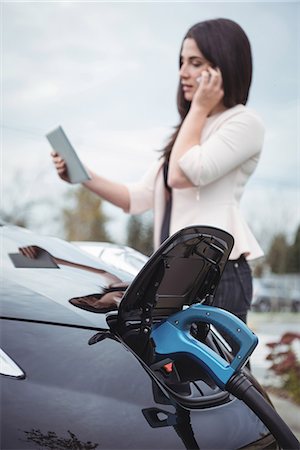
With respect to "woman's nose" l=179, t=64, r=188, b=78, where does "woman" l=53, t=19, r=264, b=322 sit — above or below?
below

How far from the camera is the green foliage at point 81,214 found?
57.4 feet

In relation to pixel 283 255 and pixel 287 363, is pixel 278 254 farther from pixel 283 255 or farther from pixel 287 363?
pixel 287 363

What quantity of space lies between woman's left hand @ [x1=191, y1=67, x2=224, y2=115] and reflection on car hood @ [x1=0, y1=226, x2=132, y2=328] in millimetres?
583

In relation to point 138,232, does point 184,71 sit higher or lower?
higher

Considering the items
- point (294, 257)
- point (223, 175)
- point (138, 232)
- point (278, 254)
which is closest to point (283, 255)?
point (278, 254)

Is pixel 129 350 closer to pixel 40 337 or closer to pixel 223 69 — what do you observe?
pixel 40 337

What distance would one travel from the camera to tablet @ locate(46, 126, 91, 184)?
6.95 feet

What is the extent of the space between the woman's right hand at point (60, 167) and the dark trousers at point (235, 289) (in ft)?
2.04

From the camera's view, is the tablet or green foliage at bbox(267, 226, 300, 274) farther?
green foliage at bbox(267, 226, 300, 274)

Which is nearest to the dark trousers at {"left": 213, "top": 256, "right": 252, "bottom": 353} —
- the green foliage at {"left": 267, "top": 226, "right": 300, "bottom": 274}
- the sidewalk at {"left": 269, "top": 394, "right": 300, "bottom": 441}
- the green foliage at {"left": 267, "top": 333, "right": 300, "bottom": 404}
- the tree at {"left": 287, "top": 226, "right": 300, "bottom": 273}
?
the sidewalk at {"left": 269, "top": 394, "right": 300, "bottom": 441}

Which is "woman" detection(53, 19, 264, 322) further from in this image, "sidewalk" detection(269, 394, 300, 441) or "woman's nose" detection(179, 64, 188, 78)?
"sidewalk" detection(269, 394, 300, 441)

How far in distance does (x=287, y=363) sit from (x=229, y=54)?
3801 millimetres

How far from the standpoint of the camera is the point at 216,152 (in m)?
1.96

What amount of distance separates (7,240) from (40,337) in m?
0.44
